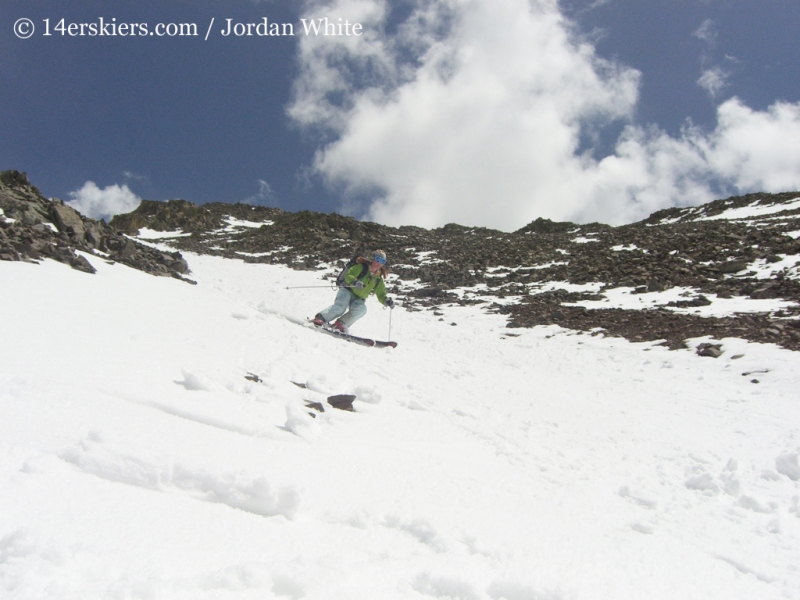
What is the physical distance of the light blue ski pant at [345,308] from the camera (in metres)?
11.7

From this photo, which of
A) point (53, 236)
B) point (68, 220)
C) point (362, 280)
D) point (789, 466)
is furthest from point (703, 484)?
point (68, 220)

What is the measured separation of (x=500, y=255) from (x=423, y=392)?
26.1 m

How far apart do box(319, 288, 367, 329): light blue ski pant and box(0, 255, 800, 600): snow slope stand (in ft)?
14.1

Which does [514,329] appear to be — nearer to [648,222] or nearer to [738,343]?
[738,343]

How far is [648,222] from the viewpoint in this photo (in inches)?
1946

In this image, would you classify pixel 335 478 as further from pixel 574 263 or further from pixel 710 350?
pixel 574 263

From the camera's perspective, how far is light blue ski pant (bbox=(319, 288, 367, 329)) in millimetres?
11734

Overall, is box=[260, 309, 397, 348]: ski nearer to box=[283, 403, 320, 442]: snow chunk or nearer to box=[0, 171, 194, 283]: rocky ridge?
box=[0, 171, 194, 283]: rocky ridge

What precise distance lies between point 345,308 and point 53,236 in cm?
708

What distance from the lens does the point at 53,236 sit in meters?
10.9

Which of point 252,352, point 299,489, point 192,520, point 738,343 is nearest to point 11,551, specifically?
point 192,520

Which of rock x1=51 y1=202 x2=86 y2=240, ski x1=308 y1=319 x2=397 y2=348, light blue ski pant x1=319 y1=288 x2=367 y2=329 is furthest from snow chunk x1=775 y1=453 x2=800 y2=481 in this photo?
rock x1=51 y1=202 x2=86 y2=240

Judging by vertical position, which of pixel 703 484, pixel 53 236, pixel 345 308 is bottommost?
pixel 703 484

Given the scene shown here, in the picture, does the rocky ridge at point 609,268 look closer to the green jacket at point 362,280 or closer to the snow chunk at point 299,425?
the green jacket at point 362,280
